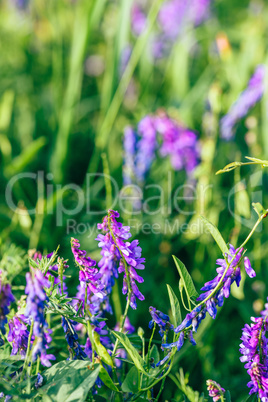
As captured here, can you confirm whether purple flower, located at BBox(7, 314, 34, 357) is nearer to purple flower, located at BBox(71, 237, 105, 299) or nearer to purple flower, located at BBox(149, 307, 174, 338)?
purple flower, located at BBox(71, 237, 105, 299)

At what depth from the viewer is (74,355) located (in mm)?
828

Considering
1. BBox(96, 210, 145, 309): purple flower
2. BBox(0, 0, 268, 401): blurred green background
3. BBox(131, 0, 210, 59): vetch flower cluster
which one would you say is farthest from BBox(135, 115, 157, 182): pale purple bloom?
BBox(131, 0, 210, 59): vetch flower cluster

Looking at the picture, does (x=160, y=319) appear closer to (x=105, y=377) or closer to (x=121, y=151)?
(x=105, y=377)

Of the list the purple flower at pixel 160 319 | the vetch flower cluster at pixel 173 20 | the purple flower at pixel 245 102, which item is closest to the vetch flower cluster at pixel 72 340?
the purple flower at pixel 160 319

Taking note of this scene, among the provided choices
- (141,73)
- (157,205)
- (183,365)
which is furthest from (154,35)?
(183,365)

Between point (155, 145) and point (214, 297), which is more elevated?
point (155, 145)

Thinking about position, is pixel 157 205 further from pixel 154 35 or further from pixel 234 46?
pixel 234 46

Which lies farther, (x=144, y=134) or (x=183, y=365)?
(x=144, y=134)

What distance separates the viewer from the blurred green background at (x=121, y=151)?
145 centimetres

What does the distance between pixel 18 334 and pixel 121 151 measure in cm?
139

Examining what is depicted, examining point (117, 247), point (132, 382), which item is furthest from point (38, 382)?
point (117, 247)

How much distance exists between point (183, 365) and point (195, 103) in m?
1.41

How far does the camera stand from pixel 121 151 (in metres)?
2.08

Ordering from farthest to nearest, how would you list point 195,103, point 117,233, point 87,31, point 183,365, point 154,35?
1. point 154,35
2. point 195,103
3. point 87,31
4. point 183,365
5. point 117,233
